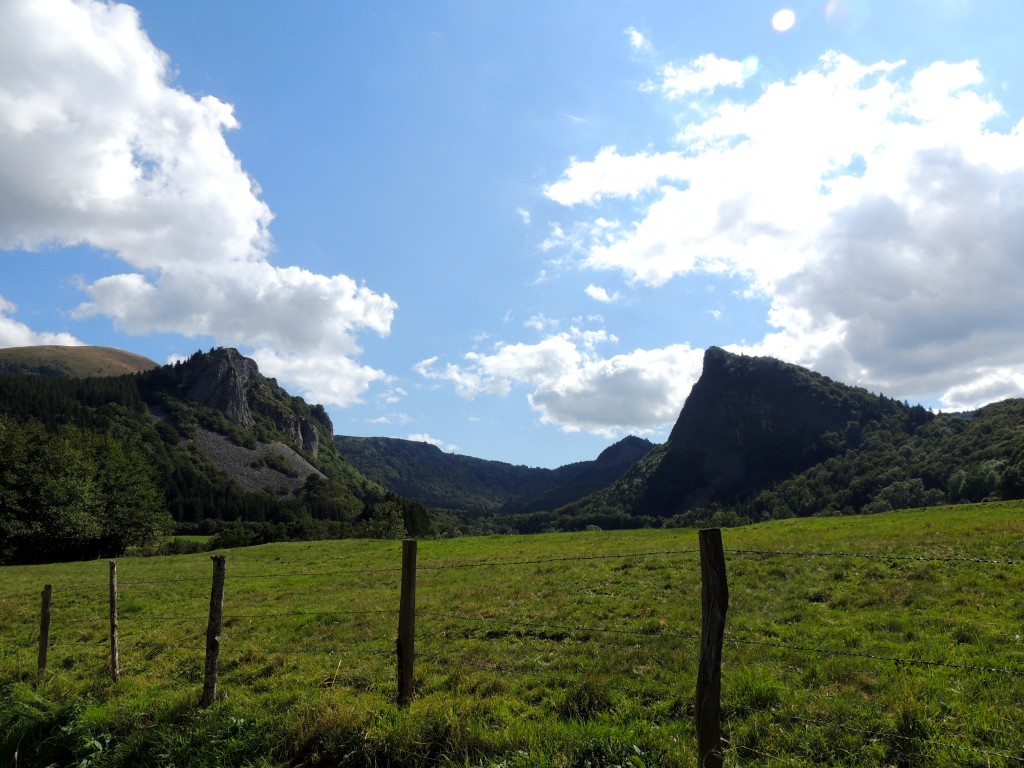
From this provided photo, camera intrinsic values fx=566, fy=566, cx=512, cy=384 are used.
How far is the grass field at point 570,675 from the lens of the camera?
22.4ft

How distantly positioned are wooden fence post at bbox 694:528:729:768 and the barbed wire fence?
1cm

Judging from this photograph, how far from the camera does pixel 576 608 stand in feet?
48.8

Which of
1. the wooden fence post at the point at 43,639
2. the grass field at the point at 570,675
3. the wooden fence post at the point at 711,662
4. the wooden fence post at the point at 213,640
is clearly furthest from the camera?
the wooden fence post at the point at 43,639

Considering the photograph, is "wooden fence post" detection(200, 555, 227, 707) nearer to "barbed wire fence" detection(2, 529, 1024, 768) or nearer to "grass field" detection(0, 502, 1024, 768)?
"barbed wire fence" detection(2, 529, 1024, 768)

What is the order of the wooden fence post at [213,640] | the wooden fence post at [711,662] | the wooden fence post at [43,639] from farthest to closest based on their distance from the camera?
the wooden fence post at [43,639] → the wooden fence post at [213,640] → the wooden fence post at [711,662]

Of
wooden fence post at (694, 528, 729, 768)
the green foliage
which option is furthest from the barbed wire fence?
the green foliage

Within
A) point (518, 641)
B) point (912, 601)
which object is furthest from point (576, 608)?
point (912, 601)

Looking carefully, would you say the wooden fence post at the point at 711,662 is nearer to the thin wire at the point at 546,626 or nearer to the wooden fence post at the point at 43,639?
the thin wire at the point at 546,626

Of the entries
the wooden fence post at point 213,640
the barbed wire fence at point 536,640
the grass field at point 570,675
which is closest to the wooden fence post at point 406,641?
the barbed wire fence at point 536,640

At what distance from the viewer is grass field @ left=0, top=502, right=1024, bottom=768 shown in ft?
22.4

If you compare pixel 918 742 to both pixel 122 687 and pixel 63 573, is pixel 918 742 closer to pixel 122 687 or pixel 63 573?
pixel 122 687

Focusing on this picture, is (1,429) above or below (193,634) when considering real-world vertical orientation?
above

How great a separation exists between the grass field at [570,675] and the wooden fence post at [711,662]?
0.57 metres

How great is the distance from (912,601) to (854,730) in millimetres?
7991
